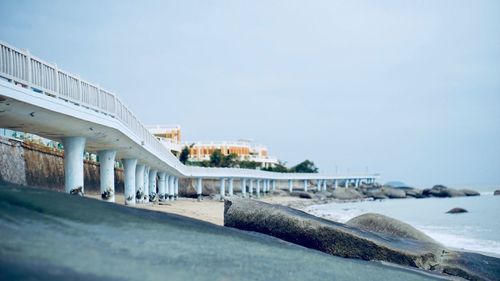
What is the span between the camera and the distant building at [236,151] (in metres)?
83.8

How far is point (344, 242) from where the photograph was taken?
8.88 metres

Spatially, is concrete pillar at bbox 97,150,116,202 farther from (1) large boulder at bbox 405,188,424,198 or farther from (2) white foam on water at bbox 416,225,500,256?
(1) large boulder at bbox 405,188,424,198

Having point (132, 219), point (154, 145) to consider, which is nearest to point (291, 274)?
point (132, 219)

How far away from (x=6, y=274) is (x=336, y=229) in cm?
616

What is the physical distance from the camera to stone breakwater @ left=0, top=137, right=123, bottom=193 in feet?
66.9

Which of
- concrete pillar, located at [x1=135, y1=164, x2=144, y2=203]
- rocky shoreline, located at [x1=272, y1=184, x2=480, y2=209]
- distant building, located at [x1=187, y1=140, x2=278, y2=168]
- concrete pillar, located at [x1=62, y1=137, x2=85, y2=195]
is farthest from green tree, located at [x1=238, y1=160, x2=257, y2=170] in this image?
concrete pillar, located at [x1=62, y1=137, x2=85, y2=195]

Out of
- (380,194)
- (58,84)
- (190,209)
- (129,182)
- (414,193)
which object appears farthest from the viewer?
(414,193)

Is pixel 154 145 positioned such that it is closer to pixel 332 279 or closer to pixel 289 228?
pixel 289 228

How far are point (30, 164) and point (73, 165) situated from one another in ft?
25.9

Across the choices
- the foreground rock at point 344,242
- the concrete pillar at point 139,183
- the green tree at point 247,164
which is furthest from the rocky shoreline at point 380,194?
the foreground rock at point 344,242

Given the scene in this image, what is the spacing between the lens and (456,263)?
9750 mm

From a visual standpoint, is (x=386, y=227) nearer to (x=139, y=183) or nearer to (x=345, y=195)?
(x=139, y=183)

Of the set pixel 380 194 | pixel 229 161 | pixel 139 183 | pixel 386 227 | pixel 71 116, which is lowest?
pixel 380 194

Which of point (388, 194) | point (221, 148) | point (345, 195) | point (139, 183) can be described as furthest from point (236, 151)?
point (139, 183)
